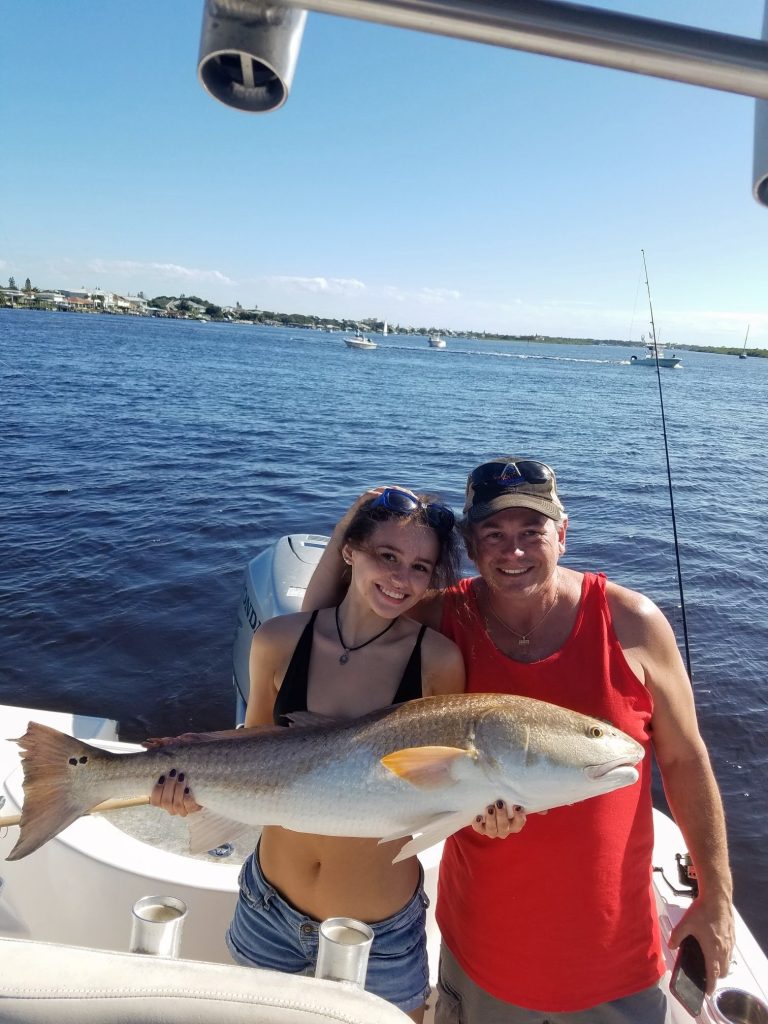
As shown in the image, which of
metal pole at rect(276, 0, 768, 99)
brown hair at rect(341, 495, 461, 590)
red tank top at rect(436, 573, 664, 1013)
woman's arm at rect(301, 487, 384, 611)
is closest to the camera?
metal pole at rect(276, 0, 768, 99)

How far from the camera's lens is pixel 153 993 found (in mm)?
1557

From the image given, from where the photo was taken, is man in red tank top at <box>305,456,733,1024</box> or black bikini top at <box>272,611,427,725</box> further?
black bikini top at <box>272,611,427,725</box>

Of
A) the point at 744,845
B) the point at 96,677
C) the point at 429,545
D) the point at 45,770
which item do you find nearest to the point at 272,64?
the point at 429,545

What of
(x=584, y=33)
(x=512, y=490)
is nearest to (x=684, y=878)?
(x=512, y=490)

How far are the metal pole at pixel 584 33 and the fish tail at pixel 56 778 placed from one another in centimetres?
268

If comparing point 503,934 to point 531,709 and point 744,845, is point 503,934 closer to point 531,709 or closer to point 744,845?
point 531,709

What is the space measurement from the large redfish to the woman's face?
0.42m

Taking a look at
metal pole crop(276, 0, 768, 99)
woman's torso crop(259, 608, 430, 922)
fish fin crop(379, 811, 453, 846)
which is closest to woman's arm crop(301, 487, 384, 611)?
woman's torso crop(259, 608, 430, 922)

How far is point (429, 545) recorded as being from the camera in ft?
9.72

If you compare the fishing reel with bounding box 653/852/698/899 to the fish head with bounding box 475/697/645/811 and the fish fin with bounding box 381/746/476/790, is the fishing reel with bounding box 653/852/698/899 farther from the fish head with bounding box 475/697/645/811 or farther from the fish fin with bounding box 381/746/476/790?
the fish fin with bounding box 381/746/476/790

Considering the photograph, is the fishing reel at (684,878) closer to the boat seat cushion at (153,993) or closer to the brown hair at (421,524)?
the brown hair at (421,524)

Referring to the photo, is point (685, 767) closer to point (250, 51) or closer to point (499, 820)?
point (499, 820)

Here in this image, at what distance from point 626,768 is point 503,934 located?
0.89 metres

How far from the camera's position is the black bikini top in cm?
288
